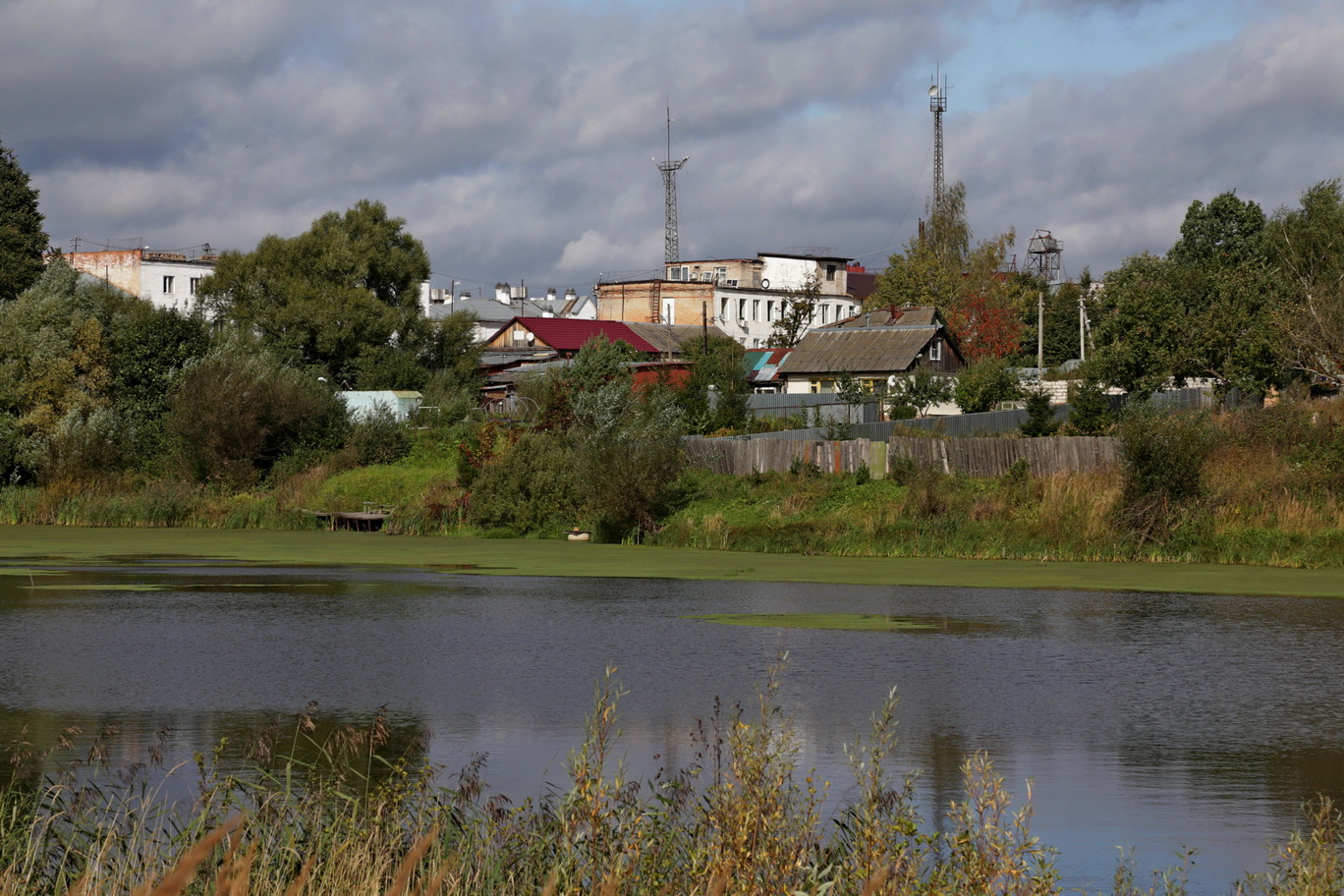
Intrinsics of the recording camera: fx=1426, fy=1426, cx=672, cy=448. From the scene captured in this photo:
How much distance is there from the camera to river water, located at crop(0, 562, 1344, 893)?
1202cm

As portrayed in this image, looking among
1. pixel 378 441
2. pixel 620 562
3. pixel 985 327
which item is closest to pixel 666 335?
pixel 985 327

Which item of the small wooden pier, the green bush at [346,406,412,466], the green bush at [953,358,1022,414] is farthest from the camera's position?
the green bush at [953,358,1022,414]

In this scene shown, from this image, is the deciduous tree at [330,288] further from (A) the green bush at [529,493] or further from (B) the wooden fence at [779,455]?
(B) the wooden fence at [779,455]

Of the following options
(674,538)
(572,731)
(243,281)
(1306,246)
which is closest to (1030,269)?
(1306,246)

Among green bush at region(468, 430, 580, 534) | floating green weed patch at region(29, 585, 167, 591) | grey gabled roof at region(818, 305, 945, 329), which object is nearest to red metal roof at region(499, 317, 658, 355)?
grey gabled roof at region(818, 305, 945, 329)

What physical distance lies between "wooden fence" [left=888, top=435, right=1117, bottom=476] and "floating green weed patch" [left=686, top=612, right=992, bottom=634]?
1782 centimetres

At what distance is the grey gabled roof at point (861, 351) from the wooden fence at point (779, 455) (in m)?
31.0

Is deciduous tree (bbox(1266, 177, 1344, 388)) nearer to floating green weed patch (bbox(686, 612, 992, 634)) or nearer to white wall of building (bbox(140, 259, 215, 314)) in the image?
floating green weed patch (bbox(686, 612, 992, 634))

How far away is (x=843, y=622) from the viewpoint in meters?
23.4

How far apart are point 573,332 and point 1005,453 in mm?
55350

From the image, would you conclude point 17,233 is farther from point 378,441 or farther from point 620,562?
point 620,562

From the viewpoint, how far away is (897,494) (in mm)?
40969

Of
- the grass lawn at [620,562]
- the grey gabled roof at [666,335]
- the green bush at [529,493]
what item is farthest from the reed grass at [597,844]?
the grey gabled roof at [666,335]

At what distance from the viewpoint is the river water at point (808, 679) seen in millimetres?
12023
